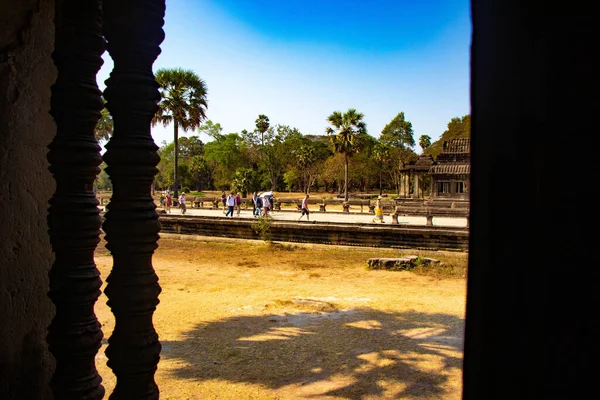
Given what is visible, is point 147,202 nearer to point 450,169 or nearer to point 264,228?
point 264,228

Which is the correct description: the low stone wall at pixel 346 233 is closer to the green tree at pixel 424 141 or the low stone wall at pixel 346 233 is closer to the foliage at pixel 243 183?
the foliage at pixel 243 183

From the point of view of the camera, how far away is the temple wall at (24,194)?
9.66 feet

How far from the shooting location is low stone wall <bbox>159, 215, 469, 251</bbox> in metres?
14.2

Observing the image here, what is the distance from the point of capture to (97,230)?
98.8 inches

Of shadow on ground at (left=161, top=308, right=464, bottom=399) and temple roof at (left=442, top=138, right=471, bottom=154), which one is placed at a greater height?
temple roof at (left=442, top=138, right=471, bottom=154)

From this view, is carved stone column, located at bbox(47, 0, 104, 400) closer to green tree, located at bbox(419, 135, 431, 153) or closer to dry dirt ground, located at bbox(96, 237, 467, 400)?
dry dirt ground, located at bbox(96, 237, 467, 400)

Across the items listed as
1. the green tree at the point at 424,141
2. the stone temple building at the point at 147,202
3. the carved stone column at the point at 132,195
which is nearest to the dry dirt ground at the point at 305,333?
the stone temple building at the point at 147,202

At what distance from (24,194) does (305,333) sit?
461cm

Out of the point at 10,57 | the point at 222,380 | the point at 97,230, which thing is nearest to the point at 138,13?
the point at 97,230

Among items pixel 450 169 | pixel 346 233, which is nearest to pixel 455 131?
pixel 450 169

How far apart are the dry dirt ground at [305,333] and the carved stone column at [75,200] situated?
2.66 m

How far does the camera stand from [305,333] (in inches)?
265

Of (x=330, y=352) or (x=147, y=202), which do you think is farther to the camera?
(x=330, y=352)

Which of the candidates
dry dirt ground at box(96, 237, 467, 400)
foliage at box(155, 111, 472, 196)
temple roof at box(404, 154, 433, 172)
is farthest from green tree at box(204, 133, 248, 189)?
dry dirt ground at box(96, 237, 467, 400)
